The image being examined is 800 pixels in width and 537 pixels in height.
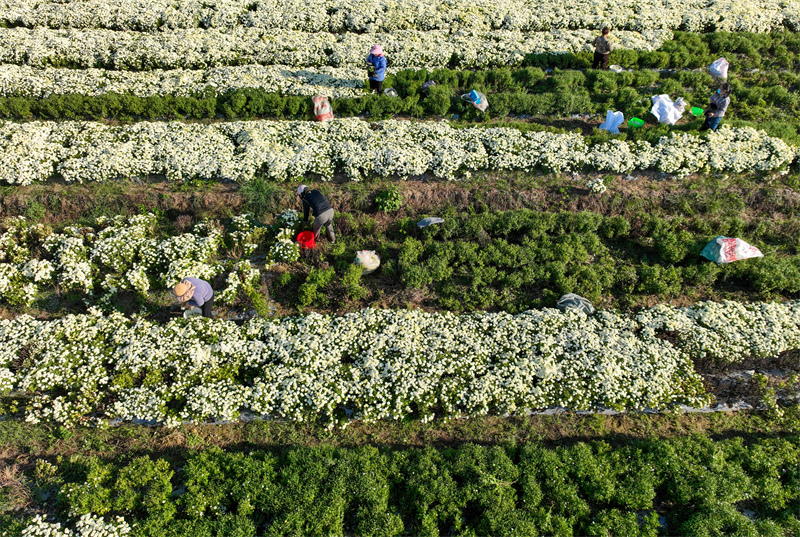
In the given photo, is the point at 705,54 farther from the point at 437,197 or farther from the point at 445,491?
the point at 445,491

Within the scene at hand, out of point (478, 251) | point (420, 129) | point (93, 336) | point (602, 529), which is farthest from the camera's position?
point (420, 129)

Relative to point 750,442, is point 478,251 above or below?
above

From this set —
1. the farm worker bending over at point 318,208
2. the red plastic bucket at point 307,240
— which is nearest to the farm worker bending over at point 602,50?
the farm worker bending over at point 318,208

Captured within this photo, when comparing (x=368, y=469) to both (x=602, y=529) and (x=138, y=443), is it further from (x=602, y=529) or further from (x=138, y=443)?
(x=138, y=443)

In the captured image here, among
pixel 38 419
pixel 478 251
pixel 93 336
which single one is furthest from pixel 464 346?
pixel 38 419

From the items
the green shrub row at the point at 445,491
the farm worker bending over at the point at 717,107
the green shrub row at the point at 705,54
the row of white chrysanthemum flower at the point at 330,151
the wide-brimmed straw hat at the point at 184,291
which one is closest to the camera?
the green shrub row at the point at 445,491

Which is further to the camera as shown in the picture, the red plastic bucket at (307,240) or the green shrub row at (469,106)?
the green shrub row at (469,106)

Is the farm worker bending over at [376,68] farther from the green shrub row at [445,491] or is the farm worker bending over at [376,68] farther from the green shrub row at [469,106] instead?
the green shrub row at [445,491]
